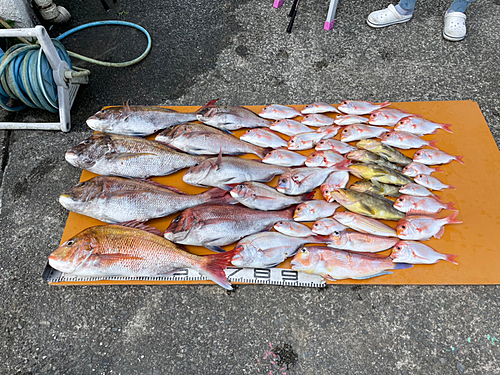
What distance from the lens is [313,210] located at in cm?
260

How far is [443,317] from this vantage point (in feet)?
7.88

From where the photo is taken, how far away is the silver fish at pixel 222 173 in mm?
2734

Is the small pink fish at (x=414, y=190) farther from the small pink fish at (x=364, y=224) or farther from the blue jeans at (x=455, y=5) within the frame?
the blue jeans at (x=455, y=5)

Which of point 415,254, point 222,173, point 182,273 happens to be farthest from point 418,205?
point 182,273

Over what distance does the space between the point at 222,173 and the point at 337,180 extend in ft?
3.59

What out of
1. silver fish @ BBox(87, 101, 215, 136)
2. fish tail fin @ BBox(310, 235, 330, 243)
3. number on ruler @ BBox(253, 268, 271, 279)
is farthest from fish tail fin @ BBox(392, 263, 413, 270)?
silver fish @ BBox(87, 101, 215, 136)

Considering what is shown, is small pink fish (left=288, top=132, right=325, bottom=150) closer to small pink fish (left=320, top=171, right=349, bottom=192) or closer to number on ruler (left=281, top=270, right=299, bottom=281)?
small pink fish (left=320, top=171, right=349, bottom=192)

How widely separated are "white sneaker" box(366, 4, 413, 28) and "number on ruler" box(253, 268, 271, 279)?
406 cm

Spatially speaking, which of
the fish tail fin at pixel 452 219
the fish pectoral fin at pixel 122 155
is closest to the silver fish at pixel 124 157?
the fish pectoral fin at pixel 122 155

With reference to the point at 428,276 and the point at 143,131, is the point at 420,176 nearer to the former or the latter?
the point at 428,276

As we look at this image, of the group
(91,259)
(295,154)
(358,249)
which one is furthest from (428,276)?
(91,259)

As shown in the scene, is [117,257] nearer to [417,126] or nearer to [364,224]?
[364,224]

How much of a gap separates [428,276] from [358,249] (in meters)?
0.63

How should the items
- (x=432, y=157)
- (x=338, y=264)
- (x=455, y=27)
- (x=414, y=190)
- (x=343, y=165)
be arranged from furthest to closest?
1. (x=455, y=27)
2. (x=432, y=157)
3. (x=343, y=165)
4. (x=414, y=190)
5. (x=338, y=264)
